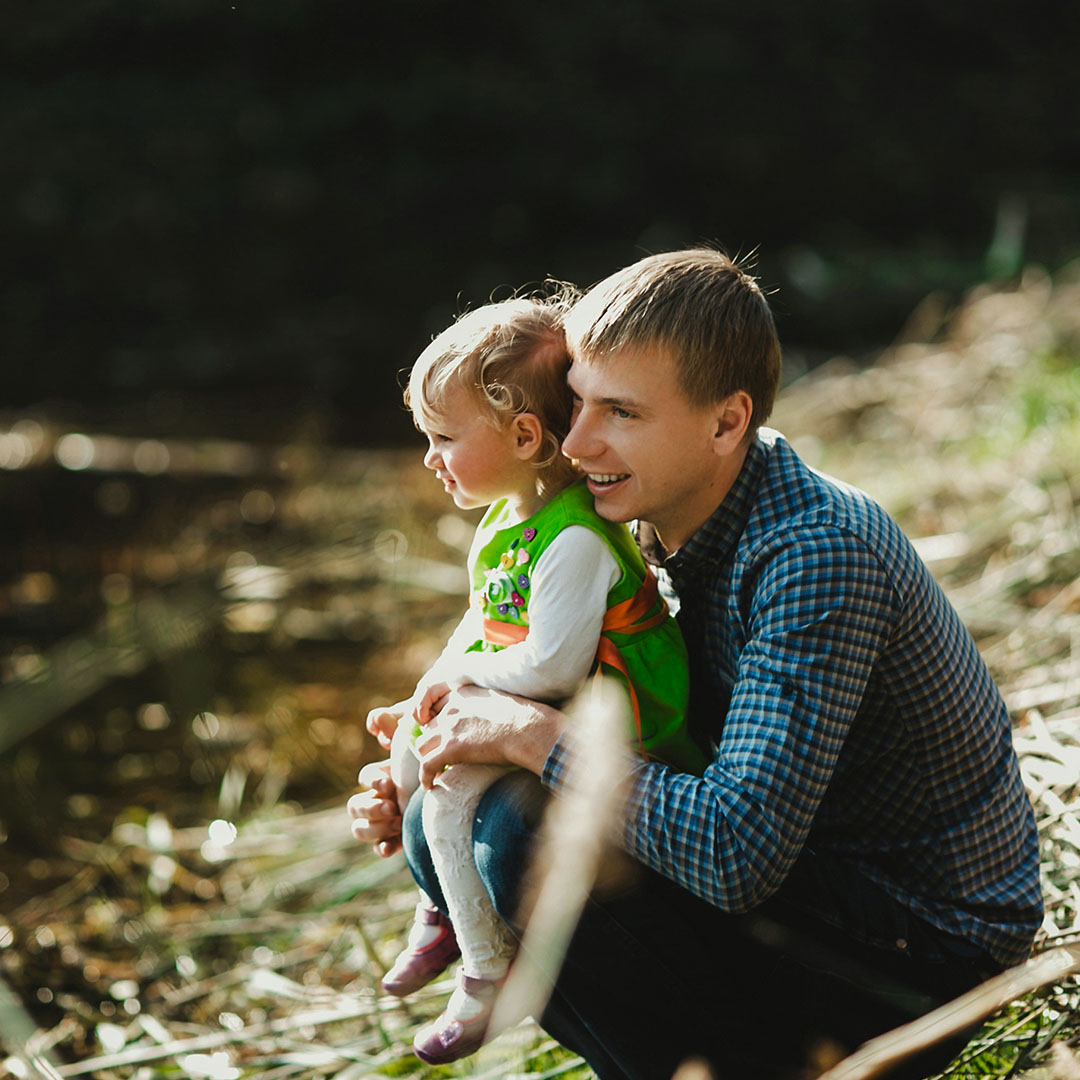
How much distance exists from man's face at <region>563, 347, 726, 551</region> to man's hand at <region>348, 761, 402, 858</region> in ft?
1.74

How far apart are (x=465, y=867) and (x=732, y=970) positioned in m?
0.34

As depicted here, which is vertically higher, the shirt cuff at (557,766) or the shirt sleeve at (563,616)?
the shirt sleeve at (563,616)

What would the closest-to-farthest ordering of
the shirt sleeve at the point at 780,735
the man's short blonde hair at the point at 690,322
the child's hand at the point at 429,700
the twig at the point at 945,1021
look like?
the twig at the point at 945,1021 → the shirt sleeve at the point at 780,735 → the man's short blonde hair at the point at 690,322 → the child's hand at the point at 429,700

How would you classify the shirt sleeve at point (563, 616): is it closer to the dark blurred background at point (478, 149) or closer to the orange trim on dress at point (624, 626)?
the orange trim on dress at point (624, 626)

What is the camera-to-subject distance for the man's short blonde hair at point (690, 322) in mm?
1514

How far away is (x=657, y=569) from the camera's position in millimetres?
1778

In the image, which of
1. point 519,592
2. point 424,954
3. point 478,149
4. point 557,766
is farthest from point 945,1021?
point 478,149

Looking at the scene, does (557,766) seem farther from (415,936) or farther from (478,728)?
(415,936)

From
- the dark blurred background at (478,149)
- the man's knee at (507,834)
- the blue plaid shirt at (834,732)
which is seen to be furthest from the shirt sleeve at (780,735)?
the dark blurred background at (478,149)

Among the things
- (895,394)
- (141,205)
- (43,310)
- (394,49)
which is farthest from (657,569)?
(394,49)

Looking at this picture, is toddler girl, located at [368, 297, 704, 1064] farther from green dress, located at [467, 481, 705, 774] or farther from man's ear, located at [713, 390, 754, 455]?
man's ear, located at [713, 390, 754, 455]

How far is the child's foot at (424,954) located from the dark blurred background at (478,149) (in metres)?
6.21

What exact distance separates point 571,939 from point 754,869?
246mm

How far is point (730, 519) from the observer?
1586 mm
